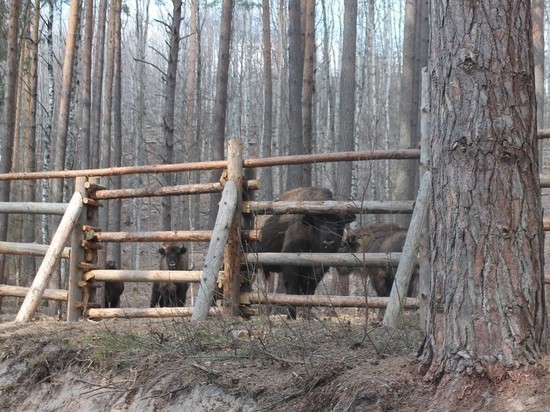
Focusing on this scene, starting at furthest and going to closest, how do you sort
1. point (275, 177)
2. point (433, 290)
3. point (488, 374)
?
point (275, 177), point (433, 290), point (488, 374)

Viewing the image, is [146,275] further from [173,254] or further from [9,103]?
[9,103]

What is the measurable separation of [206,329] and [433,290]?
243 centimetres

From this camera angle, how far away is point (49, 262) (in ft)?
26.6

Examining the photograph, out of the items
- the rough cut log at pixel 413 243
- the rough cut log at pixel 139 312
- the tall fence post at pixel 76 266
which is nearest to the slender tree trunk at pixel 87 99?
the tall fence post at pixel 76 266

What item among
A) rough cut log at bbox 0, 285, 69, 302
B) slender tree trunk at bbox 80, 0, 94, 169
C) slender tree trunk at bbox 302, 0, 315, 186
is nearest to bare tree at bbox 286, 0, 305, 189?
slender tree trunk at bbox 302, 0, 315, 186

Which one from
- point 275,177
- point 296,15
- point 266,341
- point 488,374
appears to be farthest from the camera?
point 275,177

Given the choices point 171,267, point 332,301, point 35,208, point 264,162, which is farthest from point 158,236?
point 171,267

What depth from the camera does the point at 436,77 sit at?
13.0 ft

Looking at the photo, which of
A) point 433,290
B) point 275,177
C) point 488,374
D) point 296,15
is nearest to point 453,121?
point 433,290

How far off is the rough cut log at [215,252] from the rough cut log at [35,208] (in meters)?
2.15

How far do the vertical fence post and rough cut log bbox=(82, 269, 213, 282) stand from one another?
1.02 feet

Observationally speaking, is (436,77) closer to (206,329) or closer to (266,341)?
(266,341)

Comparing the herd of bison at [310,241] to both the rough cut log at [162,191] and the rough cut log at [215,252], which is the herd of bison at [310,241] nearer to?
the rough cut log at [215,252]

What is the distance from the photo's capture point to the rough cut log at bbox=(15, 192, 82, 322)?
7973 mm
